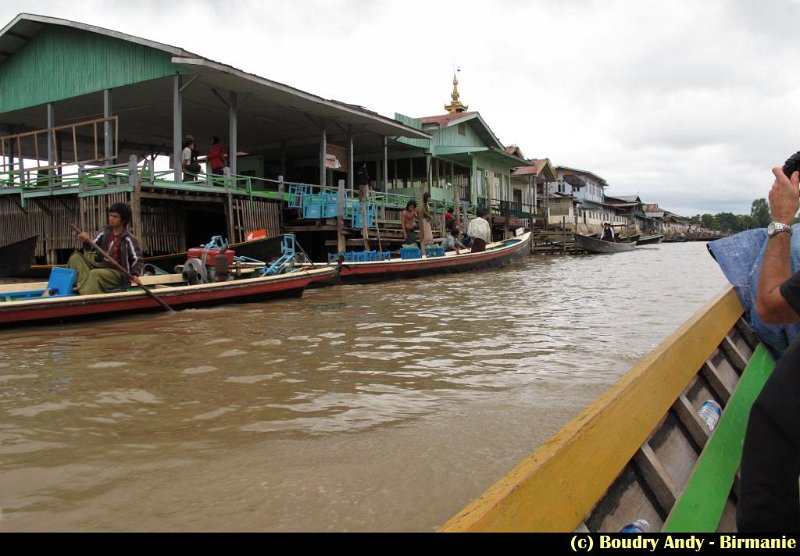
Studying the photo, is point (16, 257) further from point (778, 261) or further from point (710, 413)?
point (778, 261)

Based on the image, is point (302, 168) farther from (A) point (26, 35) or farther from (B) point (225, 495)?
(B) point (225, 495)

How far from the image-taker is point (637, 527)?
1.72 metres

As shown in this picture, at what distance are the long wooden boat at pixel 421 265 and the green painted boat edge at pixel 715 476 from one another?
29.7ft

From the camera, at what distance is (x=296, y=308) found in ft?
27.6

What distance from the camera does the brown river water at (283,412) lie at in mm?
2400

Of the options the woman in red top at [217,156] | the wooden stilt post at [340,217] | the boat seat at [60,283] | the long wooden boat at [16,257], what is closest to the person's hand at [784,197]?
the boat seat at [60,283]

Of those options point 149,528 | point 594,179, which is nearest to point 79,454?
point 149,528

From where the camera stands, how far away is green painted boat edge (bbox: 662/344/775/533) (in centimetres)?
182

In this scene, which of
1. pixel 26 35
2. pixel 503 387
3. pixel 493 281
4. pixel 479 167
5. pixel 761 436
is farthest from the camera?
pixel 479 167

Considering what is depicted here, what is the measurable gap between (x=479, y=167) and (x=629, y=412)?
27.0 m

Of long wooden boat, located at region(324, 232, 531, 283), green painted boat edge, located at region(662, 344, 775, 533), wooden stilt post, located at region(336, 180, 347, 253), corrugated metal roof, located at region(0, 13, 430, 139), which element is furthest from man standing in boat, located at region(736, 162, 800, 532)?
wooden stilt post, located at region(336, 180, 347, 253)

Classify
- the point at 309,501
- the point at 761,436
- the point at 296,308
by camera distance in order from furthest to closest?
the point at 296,308 → the point at 309,501 → the point at 761,436

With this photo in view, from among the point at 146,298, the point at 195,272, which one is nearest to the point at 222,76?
the point at 195,272

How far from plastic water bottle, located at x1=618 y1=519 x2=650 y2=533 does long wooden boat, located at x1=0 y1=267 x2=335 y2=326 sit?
6653mm
